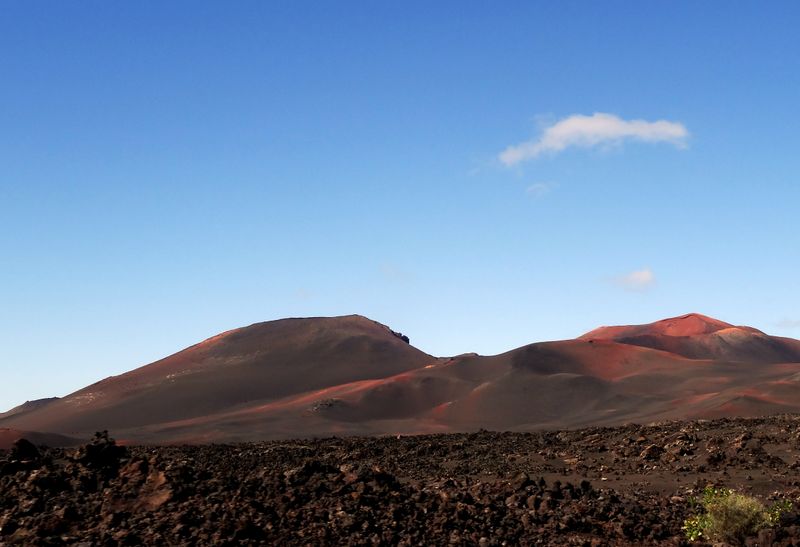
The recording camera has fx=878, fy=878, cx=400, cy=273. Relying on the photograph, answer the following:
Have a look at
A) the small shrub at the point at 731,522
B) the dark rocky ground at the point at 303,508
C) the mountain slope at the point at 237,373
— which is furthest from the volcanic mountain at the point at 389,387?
the small shrub at the point at 731,522

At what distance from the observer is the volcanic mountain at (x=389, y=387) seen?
63625 mm

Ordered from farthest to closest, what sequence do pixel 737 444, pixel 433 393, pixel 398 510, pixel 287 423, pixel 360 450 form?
pixel 433 393
pixel 287 423
pixel 360 450
pixel 737 444
pixel 398 510

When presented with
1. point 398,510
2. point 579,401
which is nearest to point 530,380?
point 579,401

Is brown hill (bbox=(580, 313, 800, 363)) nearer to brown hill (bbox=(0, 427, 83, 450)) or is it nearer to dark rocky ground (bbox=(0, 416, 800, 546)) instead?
brown hill (bbox=(0, 427, 83, 450))

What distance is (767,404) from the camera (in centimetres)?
4816

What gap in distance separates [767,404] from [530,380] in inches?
1230

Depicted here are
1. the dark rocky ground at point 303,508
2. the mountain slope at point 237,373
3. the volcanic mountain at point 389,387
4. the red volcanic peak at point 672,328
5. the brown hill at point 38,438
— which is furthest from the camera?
the red volcanic peak at point 672,328

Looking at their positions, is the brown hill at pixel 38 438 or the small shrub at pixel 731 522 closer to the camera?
the small shrub at pixel 731 522

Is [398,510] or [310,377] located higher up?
[310,377]

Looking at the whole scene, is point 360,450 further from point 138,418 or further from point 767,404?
point 138,418

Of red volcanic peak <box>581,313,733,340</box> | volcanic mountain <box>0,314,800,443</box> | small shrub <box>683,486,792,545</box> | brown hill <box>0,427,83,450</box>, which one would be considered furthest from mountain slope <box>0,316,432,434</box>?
small shrub <box>683,486,792,545</box>

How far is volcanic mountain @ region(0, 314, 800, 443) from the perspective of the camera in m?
63.6

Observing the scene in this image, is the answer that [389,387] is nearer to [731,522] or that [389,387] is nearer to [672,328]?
[731,522]

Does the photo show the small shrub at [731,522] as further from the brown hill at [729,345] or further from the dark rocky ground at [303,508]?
the brown hill at [729,345]
